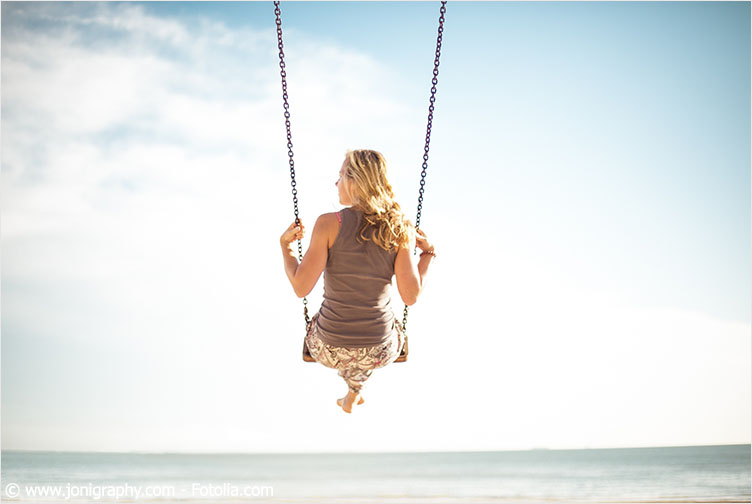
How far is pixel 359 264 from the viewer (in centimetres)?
372

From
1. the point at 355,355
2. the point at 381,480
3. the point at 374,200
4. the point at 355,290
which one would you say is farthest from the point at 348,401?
the point at 381,480

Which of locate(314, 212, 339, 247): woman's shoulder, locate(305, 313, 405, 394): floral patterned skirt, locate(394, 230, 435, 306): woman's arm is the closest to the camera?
locate(314, 212, 339, 247): woman's shoulder

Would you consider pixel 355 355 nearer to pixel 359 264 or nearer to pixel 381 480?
pixel 359 264

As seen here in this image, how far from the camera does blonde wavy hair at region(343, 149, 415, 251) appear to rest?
145 inches

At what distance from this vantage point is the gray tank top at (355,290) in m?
3.71

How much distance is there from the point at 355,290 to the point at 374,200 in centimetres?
49

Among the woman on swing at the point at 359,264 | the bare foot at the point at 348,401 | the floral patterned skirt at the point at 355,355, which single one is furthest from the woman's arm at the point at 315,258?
the bare foot at the point at 348,401

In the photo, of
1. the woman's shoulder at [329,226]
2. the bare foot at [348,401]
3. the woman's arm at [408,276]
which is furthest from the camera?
the bare foot at [348,401]

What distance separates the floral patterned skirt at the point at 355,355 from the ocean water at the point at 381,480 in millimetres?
19681

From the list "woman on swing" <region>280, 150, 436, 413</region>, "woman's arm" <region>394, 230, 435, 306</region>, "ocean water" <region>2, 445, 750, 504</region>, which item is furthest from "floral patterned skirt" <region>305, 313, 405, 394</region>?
"ocean water" <region>2, 445, 750, 504</region>

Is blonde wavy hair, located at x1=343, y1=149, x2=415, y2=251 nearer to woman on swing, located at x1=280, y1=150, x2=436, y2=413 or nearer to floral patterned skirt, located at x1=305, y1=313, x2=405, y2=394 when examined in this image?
woman on swing, located at x1=280, y1=150, x2=436, y2=413

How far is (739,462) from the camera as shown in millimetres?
33469

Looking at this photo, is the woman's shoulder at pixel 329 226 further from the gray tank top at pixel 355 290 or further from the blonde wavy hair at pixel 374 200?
the blonde wavy hair at pixel 374 200

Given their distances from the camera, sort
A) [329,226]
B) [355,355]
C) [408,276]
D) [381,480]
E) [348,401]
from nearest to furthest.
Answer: [329,226] → [408,276] → [355,355] → [348,401] → [381,480]
